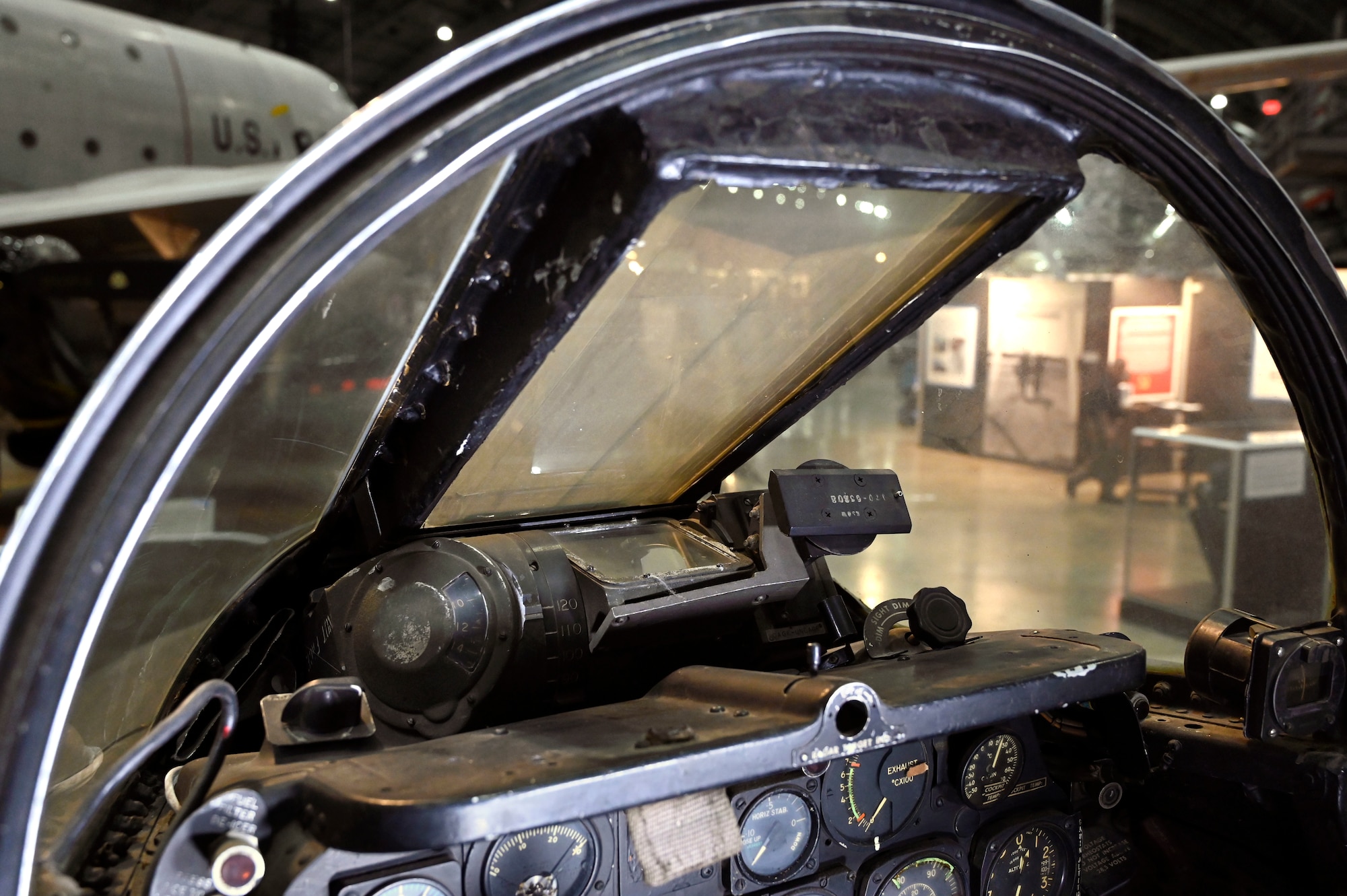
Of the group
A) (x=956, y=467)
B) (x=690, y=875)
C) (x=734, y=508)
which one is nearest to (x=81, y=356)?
(x=956, y=467)

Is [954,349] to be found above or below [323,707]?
above

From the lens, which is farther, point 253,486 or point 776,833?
point 253,486

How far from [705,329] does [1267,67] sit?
686cm

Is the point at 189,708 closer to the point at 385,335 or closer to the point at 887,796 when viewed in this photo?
the point at 385,335

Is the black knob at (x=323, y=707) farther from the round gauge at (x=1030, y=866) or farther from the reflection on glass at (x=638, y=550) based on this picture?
the round gauge at (x=1030, y=866)

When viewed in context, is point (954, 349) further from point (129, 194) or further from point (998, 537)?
point (129, 194)

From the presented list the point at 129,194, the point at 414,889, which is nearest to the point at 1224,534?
the point at 414,889

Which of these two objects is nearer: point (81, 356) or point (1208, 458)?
point (1208, 458)

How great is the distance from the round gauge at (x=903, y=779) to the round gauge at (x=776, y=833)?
15 centimetres

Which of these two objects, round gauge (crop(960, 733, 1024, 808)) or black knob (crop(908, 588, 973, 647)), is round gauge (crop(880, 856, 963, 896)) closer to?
round gauge (crop(960, 733, 1024, 808))

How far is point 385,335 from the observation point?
4.59 ft

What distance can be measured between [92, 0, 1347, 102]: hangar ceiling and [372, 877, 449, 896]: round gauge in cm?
1288

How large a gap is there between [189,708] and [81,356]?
6320 mm

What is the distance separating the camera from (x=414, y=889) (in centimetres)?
112
